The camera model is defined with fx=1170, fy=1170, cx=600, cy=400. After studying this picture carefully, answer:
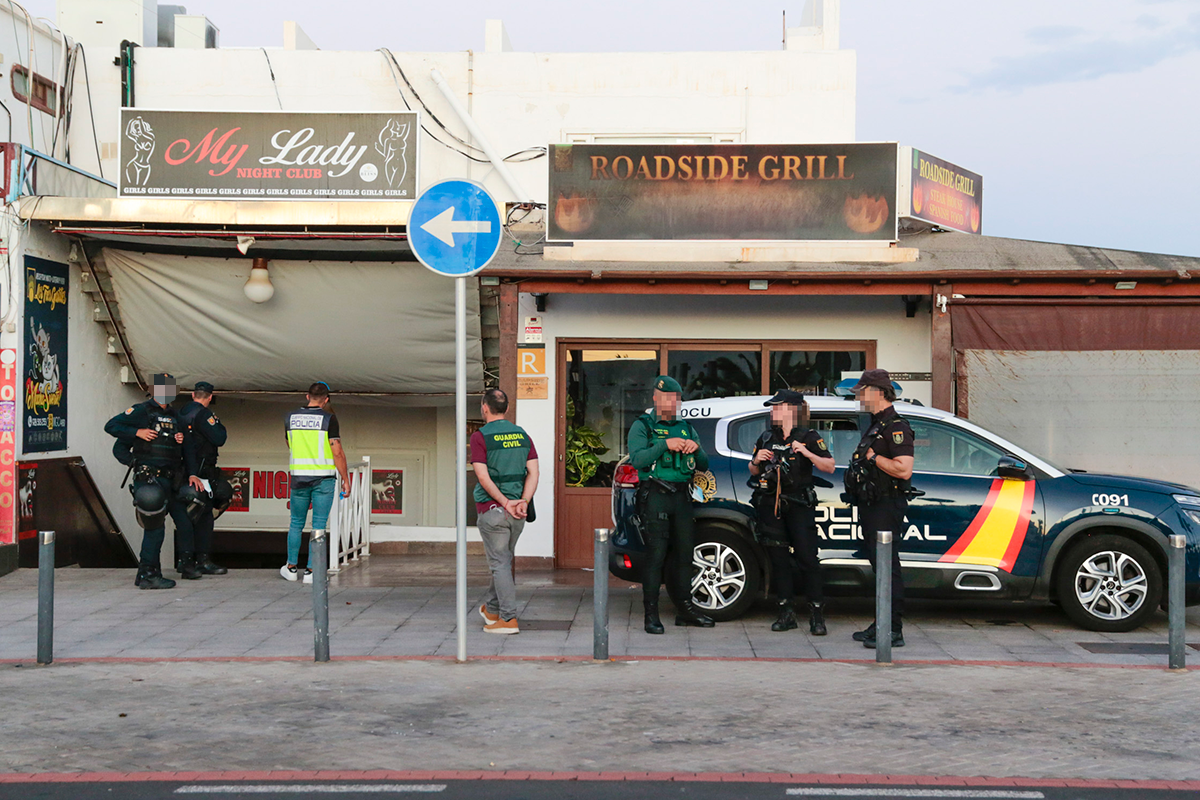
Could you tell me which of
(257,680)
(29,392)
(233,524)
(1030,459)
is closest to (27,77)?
(29,392)

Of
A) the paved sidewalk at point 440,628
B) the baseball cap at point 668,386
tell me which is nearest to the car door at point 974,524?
the paved sidewalk at point 440,628

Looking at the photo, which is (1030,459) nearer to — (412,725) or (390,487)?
(412,725)

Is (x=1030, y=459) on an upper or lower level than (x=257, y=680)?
upper

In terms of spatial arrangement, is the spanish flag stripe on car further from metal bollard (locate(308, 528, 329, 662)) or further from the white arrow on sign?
metal bollard (locate(308, 528, 329, 662))

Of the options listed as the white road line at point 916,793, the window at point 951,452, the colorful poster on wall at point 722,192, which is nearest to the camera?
the white road line at point 916,793

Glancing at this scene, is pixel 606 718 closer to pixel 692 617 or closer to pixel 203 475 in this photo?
pixel 692 617

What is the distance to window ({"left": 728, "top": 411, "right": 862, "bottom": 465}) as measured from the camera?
9.05 meters

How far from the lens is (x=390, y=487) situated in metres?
15.2

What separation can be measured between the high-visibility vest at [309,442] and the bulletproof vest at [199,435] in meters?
0.99

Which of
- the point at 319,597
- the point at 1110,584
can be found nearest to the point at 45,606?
the point at 319,597

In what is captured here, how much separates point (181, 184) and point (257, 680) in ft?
21.3

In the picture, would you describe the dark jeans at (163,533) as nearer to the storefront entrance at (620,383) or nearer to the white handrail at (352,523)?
the white handrail at (352,523)

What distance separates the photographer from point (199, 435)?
443 inches

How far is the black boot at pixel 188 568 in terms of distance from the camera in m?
11.2
